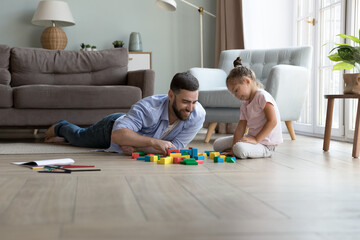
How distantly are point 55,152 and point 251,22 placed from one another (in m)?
2.96

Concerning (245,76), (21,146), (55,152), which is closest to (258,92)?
(245,76)

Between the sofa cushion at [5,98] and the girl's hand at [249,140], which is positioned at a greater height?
the sofa cushion at [5,98]

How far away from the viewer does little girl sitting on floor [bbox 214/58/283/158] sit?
8.16 ft

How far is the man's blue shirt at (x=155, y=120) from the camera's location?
2471 mm

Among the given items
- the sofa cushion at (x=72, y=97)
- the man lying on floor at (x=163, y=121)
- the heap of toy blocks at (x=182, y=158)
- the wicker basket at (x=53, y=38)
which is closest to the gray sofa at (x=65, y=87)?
the sofa cushion at (x=72, y=97)

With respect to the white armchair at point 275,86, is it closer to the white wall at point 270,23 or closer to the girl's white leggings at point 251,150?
the white wall at point 270,23

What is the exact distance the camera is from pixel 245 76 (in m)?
2.49

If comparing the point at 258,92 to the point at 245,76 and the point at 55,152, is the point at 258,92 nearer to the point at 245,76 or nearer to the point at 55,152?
the point at 245,76

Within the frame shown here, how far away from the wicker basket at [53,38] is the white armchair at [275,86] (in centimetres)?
216

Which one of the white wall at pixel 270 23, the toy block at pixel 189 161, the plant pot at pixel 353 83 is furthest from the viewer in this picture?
the white wall at pixel 270 23

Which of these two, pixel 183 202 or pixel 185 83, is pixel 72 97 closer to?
pixel 185 83

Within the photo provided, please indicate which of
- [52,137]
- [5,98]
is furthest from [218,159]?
[5,98]

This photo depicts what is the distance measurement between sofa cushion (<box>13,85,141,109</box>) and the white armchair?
66 centimetres

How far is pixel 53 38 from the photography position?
17.4 feet
